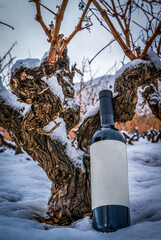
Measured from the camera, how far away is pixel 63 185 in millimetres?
1156

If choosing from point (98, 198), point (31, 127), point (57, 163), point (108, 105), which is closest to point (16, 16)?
point (31, 127)

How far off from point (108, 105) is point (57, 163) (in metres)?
0.48

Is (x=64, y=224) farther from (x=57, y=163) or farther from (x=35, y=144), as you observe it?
(x=35, y=144)

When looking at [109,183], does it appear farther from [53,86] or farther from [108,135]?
[53,86]

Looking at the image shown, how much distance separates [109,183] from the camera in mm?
779

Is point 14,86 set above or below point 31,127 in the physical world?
above

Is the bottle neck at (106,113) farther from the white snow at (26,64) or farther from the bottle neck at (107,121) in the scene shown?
the white snow at (26,64)

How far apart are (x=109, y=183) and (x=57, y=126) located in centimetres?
44

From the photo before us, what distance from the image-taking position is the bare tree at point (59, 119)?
1060mm

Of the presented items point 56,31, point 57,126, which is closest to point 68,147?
point 57,126

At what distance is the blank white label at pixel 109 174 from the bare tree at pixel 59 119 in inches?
13.1

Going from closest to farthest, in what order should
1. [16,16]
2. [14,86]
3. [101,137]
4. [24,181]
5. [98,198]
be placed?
[98,198] < [101,137] < [14,86] < [16,16] < [24,181]

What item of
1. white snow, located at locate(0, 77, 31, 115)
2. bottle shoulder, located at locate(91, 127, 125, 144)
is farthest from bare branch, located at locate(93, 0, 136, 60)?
white snow, located at locate(0, 77, 31, 115)

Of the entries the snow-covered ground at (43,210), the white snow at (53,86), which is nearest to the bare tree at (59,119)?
the white snow at (53,86)
